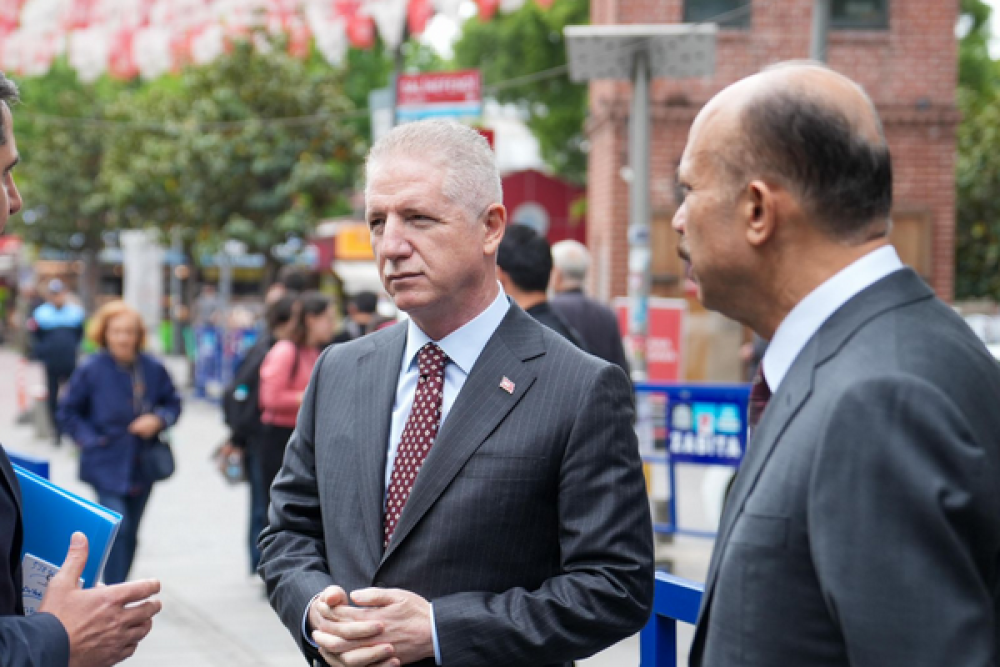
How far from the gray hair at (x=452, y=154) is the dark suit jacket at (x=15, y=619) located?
911 mm

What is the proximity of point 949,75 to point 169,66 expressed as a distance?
10.0 metres

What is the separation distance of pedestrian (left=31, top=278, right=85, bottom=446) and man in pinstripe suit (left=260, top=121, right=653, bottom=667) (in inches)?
566

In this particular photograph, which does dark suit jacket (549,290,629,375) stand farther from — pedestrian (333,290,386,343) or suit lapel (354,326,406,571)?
suit lapel (354,326,406,571)

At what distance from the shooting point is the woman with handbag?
291 inches

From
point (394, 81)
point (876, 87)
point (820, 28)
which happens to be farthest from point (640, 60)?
point (876, 87)

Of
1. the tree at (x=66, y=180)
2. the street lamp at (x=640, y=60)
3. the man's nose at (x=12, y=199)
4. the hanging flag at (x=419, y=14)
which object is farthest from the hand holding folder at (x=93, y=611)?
the tree at (x=66, y=180)

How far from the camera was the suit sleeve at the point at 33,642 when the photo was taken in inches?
85.3

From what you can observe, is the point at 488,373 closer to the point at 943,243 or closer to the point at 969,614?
the point at 969,614

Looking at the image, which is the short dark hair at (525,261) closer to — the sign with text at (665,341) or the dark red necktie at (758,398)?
the dark red necktie at (758,398)

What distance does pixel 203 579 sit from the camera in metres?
8.58

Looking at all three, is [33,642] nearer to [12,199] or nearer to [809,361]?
[12,199]

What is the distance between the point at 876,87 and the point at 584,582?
52.4 feet

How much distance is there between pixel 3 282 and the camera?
60.7 meters

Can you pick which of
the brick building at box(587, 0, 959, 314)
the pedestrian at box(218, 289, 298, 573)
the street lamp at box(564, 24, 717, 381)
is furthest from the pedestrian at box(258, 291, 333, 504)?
the brick building at box(587, 0, 959, 314)
